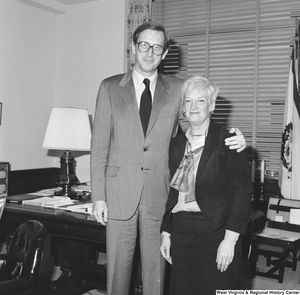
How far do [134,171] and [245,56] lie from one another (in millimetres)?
3221

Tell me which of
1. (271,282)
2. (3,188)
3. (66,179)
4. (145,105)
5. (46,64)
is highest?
(46,64)

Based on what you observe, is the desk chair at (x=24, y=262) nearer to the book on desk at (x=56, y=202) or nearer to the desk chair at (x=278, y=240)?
the book on desk at (x=56, y=202)

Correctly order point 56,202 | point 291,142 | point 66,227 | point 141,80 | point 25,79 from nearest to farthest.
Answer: point 141,80, point 66,227, point 56,202, point 291,142, point 25,79

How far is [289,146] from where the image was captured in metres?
4.60

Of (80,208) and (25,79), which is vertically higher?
(25,79)

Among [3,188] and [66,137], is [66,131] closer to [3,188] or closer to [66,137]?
[66,137]

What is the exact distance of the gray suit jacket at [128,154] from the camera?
2363mm

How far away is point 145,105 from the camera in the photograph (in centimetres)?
243

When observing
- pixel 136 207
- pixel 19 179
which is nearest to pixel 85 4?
pixel 19 179

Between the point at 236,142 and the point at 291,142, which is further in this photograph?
the point at 291,142

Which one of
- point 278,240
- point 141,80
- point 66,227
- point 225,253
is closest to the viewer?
point 225,253

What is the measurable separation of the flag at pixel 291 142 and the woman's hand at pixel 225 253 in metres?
2.74

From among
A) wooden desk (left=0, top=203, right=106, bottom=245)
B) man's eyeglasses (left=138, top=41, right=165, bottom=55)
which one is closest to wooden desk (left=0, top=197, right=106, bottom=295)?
wooden desk (left=0, top=203, right=106, bottom=245)

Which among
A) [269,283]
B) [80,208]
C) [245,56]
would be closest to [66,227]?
[80,208]
